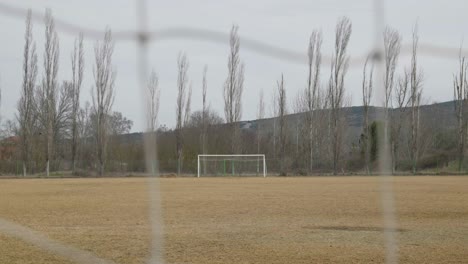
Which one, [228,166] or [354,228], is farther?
[228,166]

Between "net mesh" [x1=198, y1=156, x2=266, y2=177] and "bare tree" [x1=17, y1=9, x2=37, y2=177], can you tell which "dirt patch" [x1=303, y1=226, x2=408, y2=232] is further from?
"net mesh" [x1=198, y1=156, x2=266, y2=177]

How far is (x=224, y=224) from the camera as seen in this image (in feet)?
42.6

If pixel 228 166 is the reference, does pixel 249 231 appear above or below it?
below

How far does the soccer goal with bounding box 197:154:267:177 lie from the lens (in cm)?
5110

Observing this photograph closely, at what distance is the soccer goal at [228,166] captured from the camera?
51.1m

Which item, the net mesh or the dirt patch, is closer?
the dirt patch

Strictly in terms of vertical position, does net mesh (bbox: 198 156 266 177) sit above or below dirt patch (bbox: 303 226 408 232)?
above

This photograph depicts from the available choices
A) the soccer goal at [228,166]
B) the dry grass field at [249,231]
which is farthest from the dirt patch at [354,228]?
the soccer goal at [228,166]

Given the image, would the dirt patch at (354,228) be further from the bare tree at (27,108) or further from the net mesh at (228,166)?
the net mesh at (228,166)

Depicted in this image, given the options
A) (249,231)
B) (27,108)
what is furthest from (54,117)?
(249,231)

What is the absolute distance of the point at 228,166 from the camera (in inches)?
2021

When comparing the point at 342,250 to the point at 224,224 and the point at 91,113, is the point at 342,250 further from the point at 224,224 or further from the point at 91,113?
the point at 91,113

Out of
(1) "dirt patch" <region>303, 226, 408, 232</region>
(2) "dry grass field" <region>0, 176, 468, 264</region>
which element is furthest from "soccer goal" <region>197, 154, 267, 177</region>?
(1) "dirt patch" <region>303, 226, 408, 232</region>

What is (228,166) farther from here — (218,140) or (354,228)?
(354,228)
